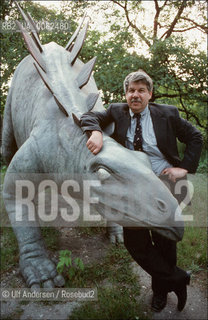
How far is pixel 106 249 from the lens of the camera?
3.62 m

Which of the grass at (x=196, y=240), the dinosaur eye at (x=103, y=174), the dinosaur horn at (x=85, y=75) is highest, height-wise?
the dinosaur horn at (x=85, y=75)

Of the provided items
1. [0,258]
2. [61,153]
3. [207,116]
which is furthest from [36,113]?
[207,116]

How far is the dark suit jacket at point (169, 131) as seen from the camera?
2170 millimetres

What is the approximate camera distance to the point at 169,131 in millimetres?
2203

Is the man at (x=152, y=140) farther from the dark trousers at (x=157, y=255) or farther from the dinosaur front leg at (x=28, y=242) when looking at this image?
the dinosaur front leg at (x=28, y=242)

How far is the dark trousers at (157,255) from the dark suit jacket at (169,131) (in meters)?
0.61

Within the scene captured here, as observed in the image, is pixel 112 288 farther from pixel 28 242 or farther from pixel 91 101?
pixel 91 101

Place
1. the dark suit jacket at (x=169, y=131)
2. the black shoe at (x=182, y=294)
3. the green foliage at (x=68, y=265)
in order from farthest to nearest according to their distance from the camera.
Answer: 1. the green foliage at (x=68, y=265)
2. the black shoe at (x=182, y=294)
3. the dark suit jacket at (x=169, y=131)

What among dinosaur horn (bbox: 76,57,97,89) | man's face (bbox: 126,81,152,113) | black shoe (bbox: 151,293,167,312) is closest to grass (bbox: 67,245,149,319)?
black shoe (bbox: 151,293,167,312)

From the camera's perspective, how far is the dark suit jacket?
7.12ft

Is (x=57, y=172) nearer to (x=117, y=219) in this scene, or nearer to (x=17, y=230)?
(x=117, y=219)

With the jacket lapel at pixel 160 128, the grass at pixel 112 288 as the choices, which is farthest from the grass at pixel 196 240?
the jacket lapel at pixel 160 128

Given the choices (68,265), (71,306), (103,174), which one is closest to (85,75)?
(103,174)

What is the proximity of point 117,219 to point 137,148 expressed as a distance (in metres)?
0.59
